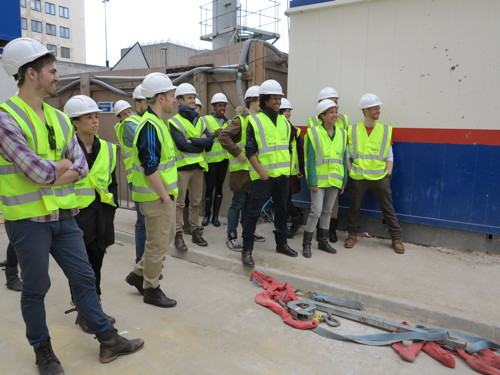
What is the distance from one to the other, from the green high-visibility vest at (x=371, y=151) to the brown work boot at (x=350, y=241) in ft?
2.63

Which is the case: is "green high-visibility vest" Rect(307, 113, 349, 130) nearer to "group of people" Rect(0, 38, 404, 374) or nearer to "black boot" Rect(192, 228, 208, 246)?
"group of people" Rect(0, 38, 404, 374)

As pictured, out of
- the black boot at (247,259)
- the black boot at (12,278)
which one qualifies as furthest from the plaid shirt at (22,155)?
the black boot at (247,259)

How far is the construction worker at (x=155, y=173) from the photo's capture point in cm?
368

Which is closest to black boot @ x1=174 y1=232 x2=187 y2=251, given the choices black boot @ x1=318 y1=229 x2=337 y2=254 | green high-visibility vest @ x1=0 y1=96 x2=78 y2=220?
black boot @ x1=318 y1=229 x2=337 y2=254

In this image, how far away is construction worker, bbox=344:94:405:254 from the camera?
221 inches

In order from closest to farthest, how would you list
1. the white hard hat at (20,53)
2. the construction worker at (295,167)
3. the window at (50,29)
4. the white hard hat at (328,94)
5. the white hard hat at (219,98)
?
the white hard hat at (20,53) < the white hard hat at (328,94) < the construction worker at (295,167) < the white hard hat at (219,98) < the window at (50,29)

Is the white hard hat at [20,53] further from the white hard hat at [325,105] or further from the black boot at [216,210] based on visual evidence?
the black boot at [216,210]

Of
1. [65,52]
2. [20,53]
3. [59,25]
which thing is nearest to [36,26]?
[59,25]

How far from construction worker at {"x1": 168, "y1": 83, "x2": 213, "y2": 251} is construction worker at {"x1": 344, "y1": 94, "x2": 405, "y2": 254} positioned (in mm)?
2042

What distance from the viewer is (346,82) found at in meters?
6.20

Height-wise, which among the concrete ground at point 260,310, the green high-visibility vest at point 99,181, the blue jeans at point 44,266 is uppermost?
the green high-visibility vest at point 99,181

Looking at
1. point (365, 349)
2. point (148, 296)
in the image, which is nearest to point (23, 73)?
point (148, 296)

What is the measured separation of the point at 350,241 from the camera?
18.9 feet

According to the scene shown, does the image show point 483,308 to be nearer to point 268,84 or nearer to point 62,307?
point 268,84
